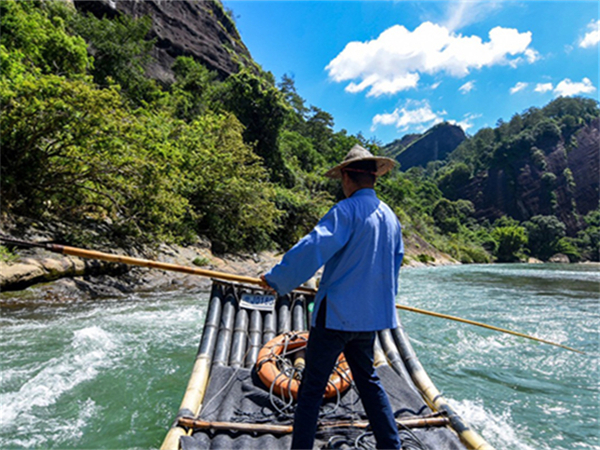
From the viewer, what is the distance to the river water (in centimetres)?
308

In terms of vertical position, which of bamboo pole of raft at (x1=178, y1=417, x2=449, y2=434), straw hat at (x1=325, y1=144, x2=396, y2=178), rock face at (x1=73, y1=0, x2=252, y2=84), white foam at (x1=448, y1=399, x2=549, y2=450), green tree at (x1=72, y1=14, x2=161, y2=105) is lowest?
white foam at (x1=448, y1=399, x2=549, y2=450)

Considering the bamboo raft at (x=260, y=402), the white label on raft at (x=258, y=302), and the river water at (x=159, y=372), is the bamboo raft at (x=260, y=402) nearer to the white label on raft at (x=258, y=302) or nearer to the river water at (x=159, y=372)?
the white label on raft at (x=258, y=302)

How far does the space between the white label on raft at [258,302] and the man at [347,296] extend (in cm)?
207

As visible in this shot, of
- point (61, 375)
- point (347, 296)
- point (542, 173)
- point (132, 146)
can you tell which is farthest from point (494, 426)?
point (542, 173)

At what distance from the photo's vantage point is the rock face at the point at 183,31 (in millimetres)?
29109

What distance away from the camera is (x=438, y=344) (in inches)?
237

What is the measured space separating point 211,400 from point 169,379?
1.52m

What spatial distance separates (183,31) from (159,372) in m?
39.2

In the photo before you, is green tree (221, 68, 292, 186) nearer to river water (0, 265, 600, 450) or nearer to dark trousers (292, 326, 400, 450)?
river water (0, 265, 600, 450)

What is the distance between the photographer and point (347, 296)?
6.55 ft

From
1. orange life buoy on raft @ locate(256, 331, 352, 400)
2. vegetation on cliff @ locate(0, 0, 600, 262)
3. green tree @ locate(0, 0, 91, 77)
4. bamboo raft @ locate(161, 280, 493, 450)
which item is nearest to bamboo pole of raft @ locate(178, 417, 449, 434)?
bamboo raft @ locate(161, 280, 493, 450)

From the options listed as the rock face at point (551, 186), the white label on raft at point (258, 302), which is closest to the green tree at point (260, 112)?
the white label on raft at point (258, 302)

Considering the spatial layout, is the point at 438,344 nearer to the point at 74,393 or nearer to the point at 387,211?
the point at 387,211

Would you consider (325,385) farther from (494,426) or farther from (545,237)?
(545,237)
